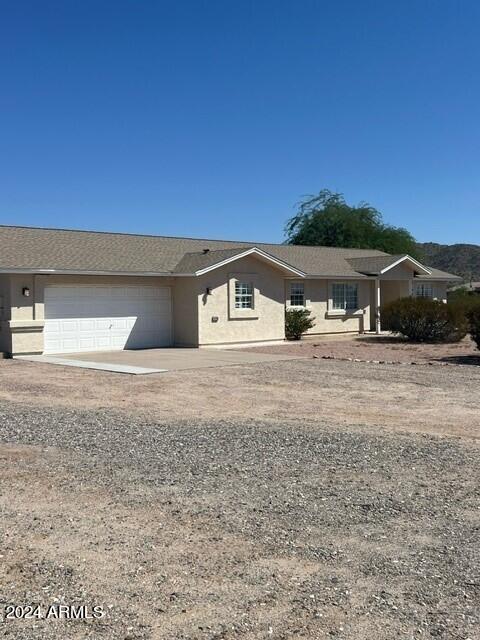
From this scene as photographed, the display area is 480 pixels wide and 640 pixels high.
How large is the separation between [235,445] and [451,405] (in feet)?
15.9

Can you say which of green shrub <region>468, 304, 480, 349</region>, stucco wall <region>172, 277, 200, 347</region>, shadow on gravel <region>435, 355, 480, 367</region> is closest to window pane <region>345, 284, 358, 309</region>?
stucco wall <region>172, 277, 200, 347</region>

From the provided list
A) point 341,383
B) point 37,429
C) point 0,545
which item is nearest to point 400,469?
point 0,545

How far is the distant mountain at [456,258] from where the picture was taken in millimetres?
107750

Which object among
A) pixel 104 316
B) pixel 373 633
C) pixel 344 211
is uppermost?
pixel 344 211

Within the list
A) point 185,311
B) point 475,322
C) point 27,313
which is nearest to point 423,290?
point 475,322

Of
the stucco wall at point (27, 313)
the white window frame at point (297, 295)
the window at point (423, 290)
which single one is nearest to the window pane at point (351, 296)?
the white window frame at point (297, 295)

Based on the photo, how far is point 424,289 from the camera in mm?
37219

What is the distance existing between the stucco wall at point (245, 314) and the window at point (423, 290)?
450 inches

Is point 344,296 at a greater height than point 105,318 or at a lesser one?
greater

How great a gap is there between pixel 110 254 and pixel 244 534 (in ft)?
68.3

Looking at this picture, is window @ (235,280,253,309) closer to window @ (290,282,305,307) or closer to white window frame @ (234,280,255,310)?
white window frame @ (234,280,255,310)

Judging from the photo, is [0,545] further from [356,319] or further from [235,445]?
[356,319]

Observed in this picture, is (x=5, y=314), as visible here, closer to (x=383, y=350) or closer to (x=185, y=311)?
(x=185, y=311)

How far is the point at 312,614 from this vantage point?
4199 millimetres
